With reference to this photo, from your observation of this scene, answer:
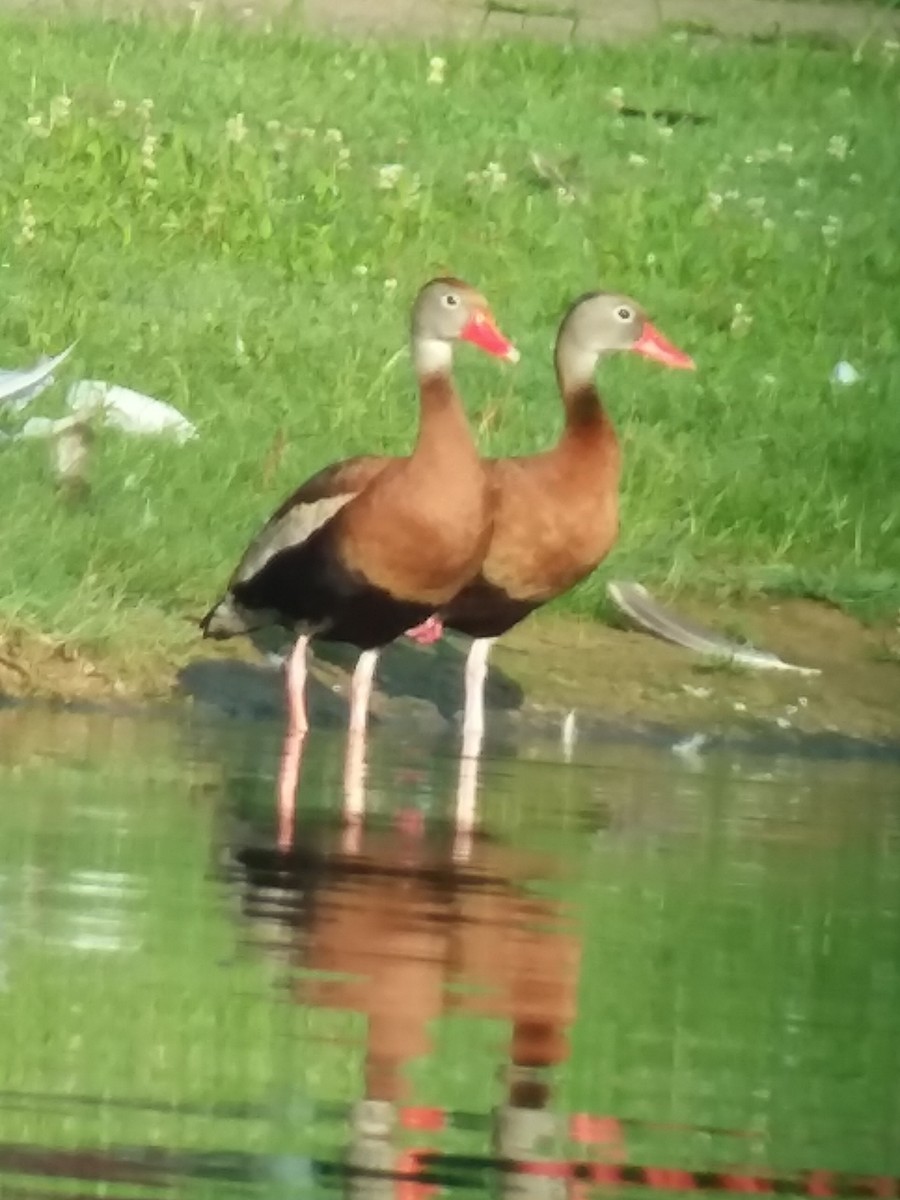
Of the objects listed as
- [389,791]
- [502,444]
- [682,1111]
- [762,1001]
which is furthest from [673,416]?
[682,1111]

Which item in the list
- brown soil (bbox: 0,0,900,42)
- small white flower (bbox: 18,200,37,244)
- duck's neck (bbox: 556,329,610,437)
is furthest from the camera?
brown soil (bbox: 0,0,900,42)

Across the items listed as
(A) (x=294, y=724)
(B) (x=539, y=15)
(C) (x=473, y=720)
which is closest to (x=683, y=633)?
(C) (x=473, y=720)

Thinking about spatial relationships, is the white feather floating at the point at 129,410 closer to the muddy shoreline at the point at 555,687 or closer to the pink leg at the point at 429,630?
the muddy shoreline at the point at 555,687

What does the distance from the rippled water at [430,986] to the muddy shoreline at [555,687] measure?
0.96m

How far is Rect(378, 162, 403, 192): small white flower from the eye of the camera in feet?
58.0

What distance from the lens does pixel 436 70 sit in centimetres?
1903

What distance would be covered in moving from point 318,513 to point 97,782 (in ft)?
7.42

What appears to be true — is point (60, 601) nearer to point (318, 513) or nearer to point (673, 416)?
point (318, 513)

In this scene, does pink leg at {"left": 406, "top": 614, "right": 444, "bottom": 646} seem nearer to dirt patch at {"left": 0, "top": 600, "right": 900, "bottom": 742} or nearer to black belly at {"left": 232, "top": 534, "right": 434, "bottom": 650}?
dirt patch at {"left": 0, "top": 600, "right": 900, "bottom": 742}

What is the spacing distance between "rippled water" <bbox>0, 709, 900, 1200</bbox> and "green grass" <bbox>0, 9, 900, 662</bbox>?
2432 mm

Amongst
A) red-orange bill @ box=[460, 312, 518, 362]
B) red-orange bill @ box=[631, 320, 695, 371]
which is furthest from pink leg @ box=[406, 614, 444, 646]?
red-orange bill @ box=[631, 320, 695, 371]

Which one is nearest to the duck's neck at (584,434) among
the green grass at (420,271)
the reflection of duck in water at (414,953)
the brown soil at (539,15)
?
the green grass at (420,271)

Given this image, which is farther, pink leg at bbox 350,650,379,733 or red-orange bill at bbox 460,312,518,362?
red-orange bill at bbox 460,312,518,362

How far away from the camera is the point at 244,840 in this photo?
27.2ft
